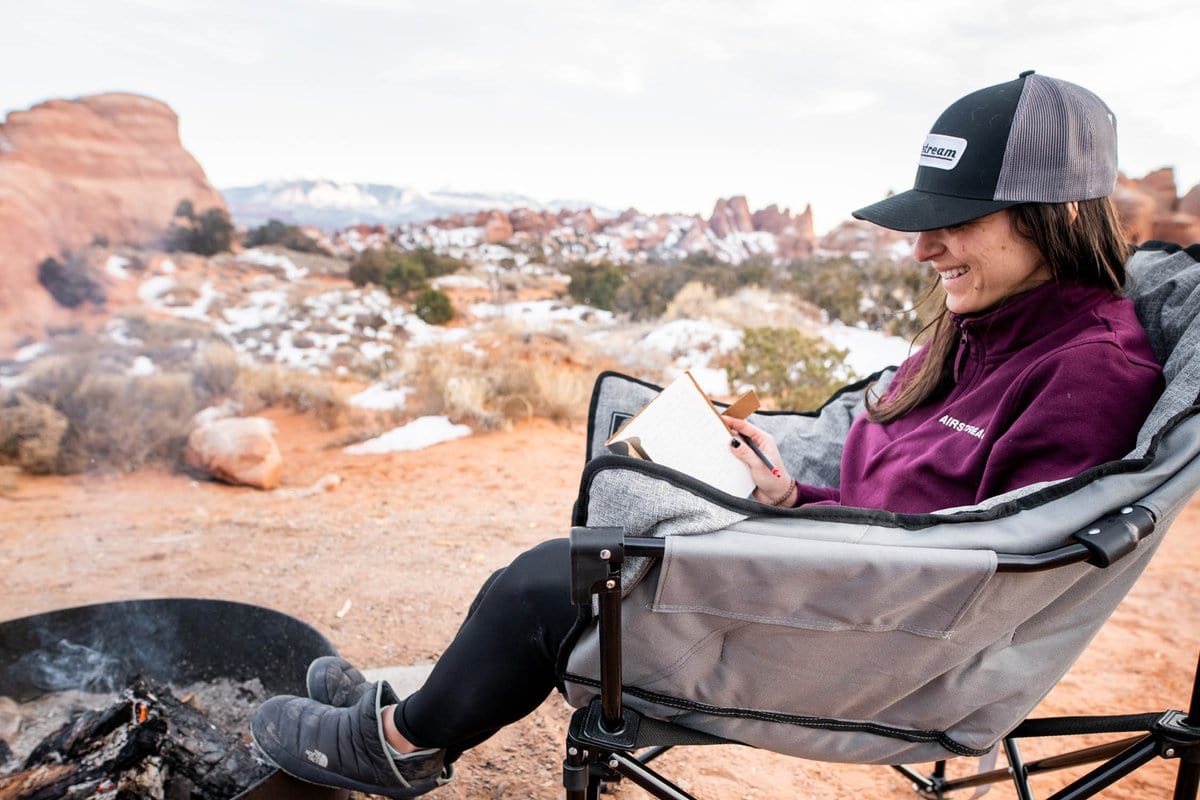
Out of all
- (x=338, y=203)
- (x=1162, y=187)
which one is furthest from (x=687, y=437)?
(x=338, y=203)

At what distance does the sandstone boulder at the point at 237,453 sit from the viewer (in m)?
5.05

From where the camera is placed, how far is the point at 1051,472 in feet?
3.92

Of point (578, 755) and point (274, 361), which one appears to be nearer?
point (578, 755)

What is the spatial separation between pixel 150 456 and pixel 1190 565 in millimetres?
6058

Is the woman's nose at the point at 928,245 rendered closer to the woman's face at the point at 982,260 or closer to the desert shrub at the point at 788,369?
the woman's face at the point at 982,260

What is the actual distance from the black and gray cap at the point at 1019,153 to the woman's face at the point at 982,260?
50 millimetres

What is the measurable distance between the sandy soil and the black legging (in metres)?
0.75

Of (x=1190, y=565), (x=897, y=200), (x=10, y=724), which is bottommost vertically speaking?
(x=1190, y=565)

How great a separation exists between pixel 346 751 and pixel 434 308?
10.3 metres

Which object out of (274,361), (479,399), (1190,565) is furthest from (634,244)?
(1190,565)

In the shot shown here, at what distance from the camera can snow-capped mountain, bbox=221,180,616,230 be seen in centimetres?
1789

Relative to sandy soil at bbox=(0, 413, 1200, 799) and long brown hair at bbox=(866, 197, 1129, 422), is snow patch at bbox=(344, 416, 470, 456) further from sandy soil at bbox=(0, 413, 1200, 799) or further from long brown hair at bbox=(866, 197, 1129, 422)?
long brown hair at bbox=(866, 197, 1129, 422)

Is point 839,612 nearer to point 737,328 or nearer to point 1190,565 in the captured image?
point 1190,565

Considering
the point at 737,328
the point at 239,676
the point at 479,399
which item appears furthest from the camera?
the point at 737,328
